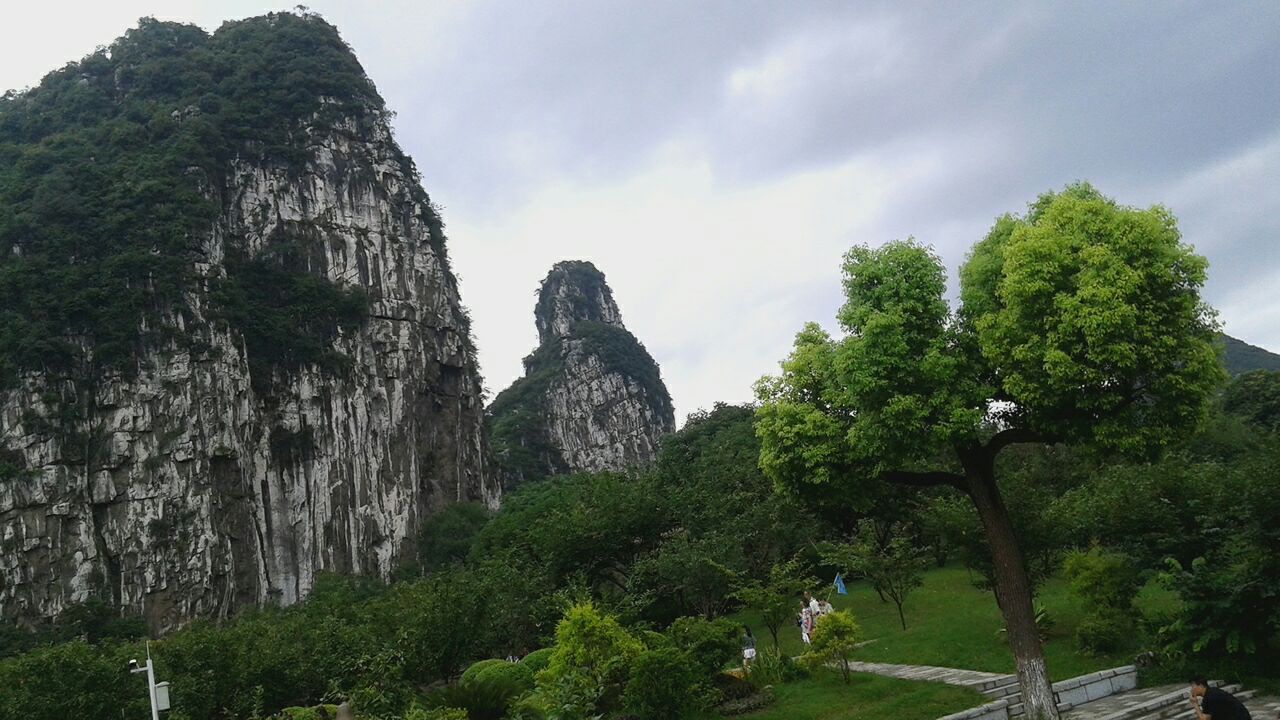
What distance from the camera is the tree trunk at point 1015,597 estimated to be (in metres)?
10.7

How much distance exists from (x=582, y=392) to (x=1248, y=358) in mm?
69817

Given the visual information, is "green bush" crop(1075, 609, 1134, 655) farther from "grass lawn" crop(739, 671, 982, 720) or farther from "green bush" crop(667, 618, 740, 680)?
"green bush" crop(667, 618, 740, 680)

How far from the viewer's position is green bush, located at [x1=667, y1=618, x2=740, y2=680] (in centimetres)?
1344

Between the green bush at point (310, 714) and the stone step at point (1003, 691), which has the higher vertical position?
the green bush at point (310, 714)

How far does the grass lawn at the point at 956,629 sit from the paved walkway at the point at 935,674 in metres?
0.45

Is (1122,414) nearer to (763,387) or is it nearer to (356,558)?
(763,387)

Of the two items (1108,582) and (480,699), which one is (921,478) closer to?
(1108,582)

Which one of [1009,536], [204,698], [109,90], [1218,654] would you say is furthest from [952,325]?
[109,90]

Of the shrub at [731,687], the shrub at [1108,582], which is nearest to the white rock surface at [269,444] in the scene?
the shrub at [731,687]

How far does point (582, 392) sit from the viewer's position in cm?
10700

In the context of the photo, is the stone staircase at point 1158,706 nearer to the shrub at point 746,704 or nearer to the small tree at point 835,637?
the small tree at point 835,637

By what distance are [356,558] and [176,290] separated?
17442 millimetres

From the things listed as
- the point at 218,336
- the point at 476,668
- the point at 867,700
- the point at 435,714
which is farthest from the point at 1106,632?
the point at 218,336

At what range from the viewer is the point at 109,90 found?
198 ft
